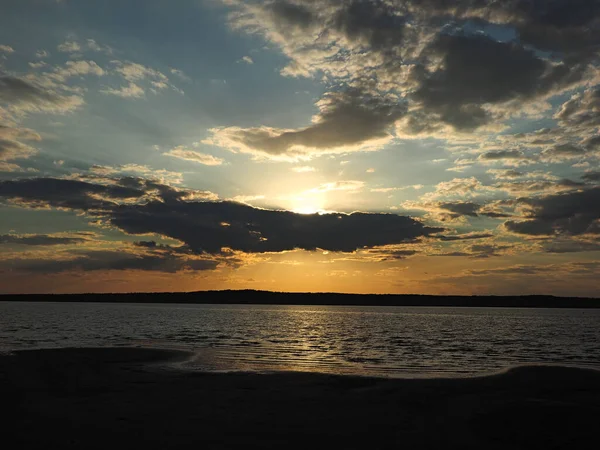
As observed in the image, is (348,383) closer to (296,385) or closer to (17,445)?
(296,385)

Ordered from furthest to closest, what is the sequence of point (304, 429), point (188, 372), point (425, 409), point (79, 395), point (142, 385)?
point (188, 372)
point (142, 385)
point (79, 395)
point (425, 409)
point (304, 429)

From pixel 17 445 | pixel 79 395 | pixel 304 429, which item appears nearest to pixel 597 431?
pixel 304 429

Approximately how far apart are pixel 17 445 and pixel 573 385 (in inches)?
988

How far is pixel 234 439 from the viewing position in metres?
14.3

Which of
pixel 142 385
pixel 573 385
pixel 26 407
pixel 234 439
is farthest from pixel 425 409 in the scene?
pixel 26 407

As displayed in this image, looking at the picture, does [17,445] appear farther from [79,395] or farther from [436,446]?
[436,446]

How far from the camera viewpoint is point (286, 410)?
18375mm

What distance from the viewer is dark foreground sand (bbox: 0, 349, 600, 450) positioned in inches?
571

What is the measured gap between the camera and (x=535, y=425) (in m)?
16.7

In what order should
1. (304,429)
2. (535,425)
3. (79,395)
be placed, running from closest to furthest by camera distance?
1. (304,429)
2. (535,425)
3. (79,395)

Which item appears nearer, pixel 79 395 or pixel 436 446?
pixel 436 446

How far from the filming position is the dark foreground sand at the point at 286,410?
571 inches

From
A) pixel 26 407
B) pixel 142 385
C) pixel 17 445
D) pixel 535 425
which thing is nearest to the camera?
pixel 17 445

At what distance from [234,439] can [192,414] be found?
3688 millimetres
